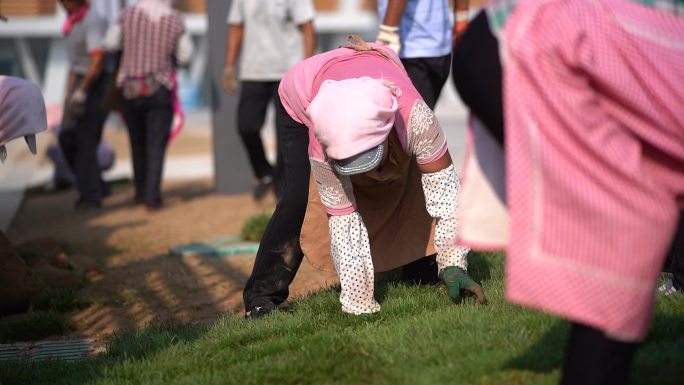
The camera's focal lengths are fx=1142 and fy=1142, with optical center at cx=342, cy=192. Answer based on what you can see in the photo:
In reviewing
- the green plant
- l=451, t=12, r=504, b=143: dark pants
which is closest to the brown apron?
l=451, t=12, r=504, b=143: dark pants

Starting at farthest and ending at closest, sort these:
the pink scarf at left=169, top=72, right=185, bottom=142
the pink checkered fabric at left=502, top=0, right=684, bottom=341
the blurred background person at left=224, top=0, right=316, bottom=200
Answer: the pink scarf at left=169, top=72, right=185, bottom=142
the blurred background person at left=224, top=0, right=316, bottom=200
the pink checkered fabric at left=502, top=0, right=684, bottom=341

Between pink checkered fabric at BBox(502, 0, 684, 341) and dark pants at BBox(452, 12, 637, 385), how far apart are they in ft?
0.53

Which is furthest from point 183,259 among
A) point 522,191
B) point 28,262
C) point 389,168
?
point 522,191

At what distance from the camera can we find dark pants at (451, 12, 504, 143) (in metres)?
Result: 3.26

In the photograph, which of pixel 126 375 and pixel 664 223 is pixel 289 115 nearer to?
pixel 126 375

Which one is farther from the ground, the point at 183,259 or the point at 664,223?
the point at 664,223

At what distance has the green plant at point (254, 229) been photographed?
8.12m

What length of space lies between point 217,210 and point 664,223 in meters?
7.72

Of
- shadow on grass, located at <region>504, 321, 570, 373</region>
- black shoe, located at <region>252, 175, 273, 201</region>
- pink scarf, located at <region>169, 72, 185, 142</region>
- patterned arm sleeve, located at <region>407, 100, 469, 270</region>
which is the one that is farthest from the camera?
pink scarf, located at <region>169, 72, 185, 142</region>

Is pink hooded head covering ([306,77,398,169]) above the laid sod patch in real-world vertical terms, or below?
above

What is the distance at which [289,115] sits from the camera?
5160mm

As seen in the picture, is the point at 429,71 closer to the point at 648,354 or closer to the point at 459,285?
the point at 459,285

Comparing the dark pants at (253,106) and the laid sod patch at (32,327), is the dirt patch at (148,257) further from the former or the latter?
the dark pants at (253,106)

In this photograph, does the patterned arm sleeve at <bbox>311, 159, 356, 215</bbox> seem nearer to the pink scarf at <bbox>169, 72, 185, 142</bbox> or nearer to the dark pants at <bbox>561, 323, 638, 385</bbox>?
the dark pants at <bbox>561, 323, 638, 385</bbox>
